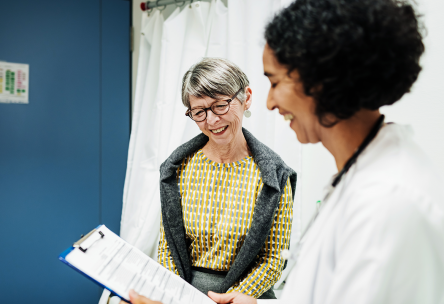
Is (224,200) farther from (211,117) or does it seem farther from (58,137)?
(58,137)

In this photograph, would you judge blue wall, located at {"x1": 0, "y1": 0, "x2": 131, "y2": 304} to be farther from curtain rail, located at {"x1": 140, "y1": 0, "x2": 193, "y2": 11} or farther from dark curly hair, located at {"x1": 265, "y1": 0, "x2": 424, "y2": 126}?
dark curly hair, located at {"x1": 265, "y1": 0, "x2": 424, "y2": 126}

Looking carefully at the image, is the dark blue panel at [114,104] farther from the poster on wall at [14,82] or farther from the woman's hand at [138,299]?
the woman's hand at [138,299]

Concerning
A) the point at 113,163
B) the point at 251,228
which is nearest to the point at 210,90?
the point at 251,228

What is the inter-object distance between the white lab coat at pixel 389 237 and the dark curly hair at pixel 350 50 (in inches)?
4.2

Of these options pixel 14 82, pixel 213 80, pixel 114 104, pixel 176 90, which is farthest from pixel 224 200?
pixel 14 82

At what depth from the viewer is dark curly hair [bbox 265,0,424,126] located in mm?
470

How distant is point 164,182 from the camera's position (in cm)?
120

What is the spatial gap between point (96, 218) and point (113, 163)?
39 cm

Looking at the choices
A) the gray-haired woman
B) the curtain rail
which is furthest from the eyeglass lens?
the curtain rail

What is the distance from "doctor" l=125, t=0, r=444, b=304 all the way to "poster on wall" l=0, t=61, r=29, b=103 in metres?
1.84

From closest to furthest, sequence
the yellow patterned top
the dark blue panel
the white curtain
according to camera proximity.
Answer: the yellow patterned top → the white curtain → the dark blue panel

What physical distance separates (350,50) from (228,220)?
2.63ft

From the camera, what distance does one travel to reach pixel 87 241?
0.79m

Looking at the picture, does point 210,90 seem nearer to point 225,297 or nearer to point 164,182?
point 164,182
